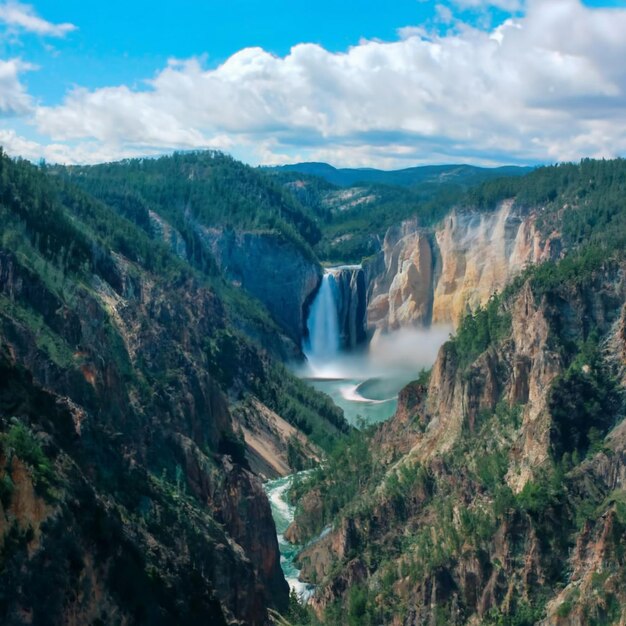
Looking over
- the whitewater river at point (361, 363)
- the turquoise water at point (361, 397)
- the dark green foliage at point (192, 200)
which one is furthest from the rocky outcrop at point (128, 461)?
the dark green foliage at point (192, 200)

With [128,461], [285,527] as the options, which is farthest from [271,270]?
[128,461]

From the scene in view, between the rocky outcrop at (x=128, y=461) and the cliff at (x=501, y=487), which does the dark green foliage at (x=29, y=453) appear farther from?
the cliff at (x=501, y=487)

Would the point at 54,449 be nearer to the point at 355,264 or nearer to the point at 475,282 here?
the point at 475,282

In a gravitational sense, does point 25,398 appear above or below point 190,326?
above

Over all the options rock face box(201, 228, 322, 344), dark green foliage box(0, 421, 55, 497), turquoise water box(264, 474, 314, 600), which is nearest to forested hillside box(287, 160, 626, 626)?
turquoise water box(264, 474, 314, 600)

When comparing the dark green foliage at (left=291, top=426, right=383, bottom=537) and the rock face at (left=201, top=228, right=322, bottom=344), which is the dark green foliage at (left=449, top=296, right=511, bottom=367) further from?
the rock face at (left=201, top=228, right=322, bottom=344)

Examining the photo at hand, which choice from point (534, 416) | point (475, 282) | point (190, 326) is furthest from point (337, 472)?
point (475, 282)

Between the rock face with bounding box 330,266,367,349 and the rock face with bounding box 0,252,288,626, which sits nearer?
the rock face with bounding box 0,252,288,626
